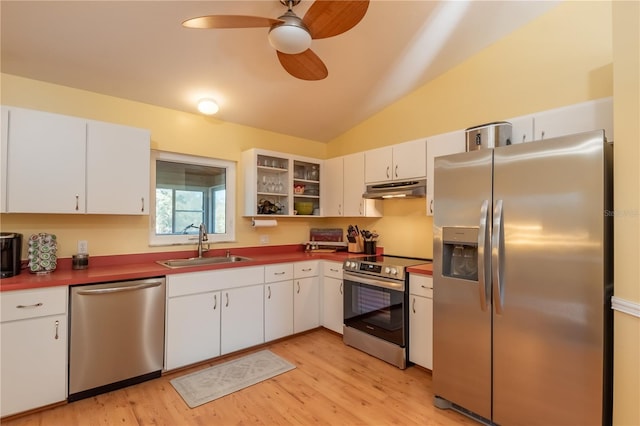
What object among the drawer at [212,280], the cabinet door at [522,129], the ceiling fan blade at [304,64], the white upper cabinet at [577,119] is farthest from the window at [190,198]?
the white upper cabinet at [577,119]

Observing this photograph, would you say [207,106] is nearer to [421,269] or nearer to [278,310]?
[278,310]

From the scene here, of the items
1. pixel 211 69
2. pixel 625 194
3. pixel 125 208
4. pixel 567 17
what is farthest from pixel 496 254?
pixel 125 208

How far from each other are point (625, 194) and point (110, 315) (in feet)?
11.0

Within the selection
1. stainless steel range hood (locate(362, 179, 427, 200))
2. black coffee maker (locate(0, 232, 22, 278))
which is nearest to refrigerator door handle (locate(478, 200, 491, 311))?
stainless steel range hood (locate(362, 179, 427, 200))

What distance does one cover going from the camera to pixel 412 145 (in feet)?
10.6

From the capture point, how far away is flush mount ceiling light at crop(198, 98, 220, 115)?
126 inches

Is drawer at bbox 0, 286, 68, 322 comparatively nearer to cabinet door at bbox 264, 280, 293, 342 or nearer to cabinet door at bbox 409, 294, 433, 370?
cabinet door at bbox 264, 280, 293, 342

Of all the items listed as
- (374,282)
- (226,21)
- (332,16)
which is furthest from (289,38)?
(374,282)

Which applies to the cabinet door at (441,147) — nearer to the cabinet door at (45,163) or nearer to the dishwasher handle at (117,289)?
the dishwasher handle at (117,289)

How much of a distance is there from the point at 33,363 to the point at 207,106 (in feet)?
8.11

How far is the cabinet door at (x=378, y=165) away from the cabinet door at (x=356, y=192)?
8 centimetres

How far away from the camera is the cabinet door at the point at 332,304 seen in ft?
11.6

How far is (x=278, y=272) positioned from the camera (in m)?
Result: 3.41

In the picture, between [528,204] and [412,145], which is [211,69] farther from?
[528,204]
